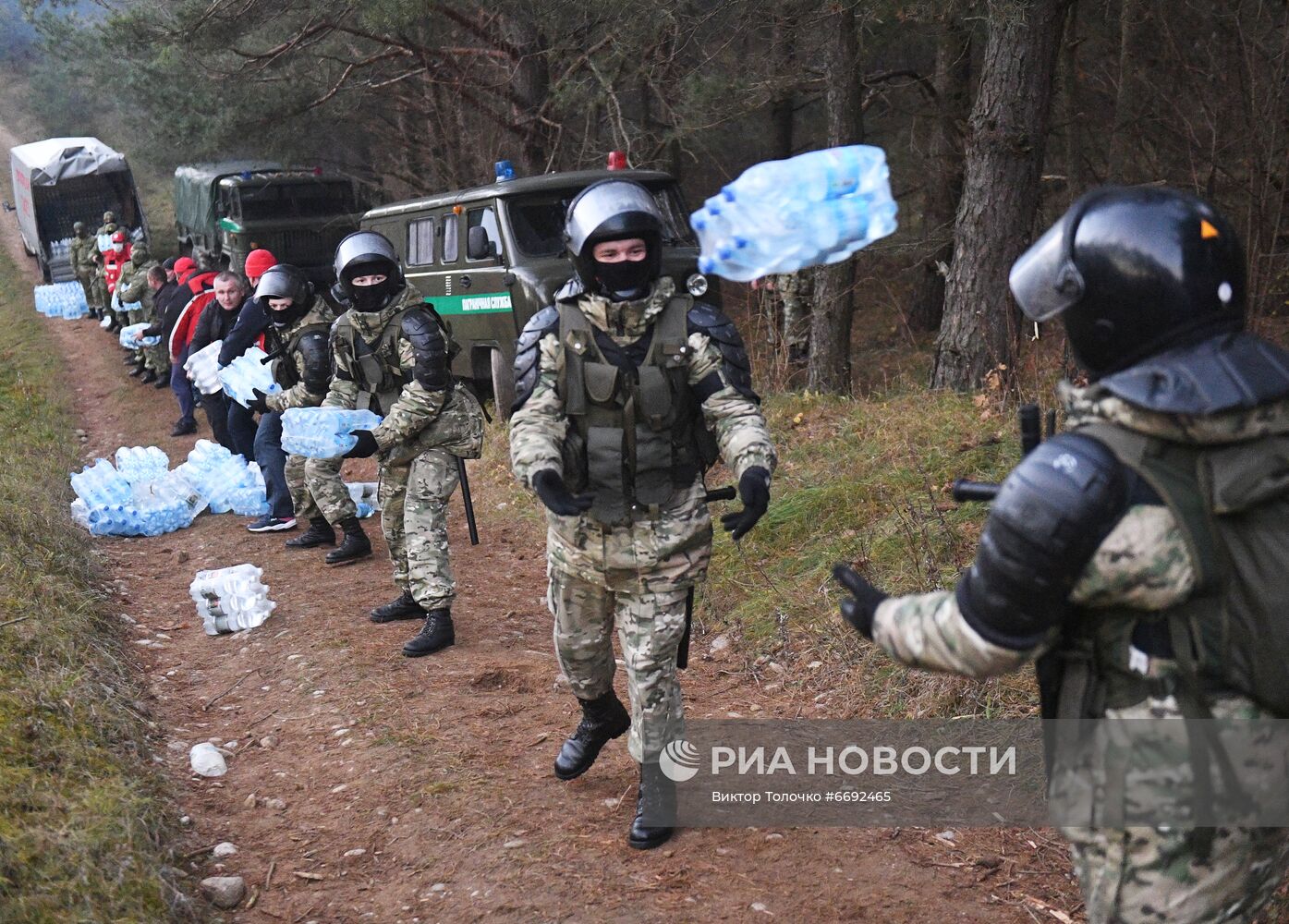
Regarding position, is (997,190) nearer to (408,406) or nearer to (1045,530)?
(408,406)

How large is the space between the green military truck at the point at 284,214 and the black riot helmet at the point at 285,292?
31.3 feet

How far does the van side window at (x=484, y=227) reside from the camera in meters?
9.61

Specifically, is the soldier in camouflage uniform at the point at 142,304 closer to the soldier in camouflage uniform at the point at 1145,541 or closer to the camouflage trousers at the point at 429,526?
the camouflage trousers at the point at 429,526

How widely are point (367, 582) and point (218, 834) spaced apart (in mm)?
2932

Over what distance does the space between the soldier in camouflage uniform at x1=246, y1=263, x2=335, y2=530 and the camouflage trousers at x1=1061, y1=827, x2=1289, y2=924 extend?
5.03m

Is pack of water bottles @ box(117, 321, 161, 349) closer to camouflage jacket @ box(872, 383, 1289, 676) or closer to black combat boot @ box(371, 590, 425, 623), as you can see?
black combat boot @ box(371, 590, 425, 623)

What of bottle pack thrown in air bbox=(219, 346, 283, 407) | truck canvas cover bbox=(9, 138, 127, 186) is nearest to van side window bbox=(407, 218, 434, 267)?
bottle pack thrown in air bbox=(219, 346, 283, 407)

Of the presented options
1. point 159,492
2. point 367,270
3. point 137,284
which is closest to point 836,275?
point 367,270

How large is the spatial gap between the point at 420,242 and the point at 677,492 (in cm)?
813

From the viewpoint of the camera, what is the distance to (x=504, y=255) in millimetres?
9477

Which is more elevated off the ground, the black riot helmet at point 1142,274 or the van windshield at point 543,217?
the van windshield at point 543,217

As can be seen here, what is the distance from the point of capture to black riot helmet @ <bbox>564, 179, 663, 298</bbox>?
3.34m

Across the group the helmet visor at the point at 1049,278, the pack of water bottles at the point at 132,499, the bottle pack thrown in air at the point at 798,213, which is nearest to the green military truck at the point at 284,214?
the pack of water bottles at the point at 132,499

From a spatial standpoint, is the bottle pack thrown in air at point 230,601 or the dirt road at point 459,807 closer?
the dirt road at point 459,807
